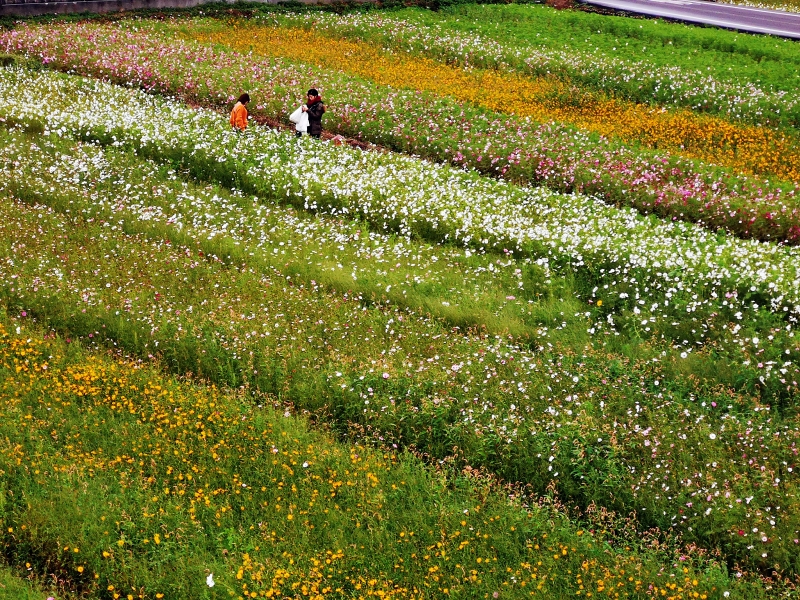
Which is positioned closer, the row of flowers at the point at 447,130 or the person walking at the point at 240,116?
the row of flowers at the point at 447,130

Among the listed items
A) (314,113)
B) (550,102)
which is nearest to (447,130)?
(314,113)

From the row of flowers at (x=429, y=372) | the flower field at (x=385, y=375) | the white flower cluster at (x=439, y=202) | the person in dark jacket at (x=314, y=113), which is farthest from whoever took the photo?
the person in dark jacket at (x=314, y=113)

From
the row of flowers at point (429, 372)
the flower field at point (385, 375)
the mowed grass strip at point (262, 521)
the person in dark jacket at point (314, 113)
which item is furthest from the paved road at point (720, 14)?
the mowed grass strip at point (262, 521)

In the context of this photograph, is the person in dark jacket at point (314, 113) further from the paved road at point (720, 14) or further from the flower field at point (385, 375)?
the paved road at point (720, 14)

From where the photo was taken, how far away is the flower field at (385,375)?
273 inches

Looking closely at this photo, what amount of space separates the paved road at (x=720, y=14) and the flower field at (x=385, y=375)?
18747 millimetres

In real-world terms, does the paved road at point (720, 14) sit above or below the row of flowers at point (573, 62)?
above

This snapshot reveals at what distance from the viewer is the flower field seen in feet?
22.7

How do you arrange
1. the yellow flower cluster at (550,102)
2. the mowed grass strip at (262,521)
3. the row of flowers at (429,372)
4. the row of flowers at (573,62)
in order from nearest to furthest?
the mowed grass strip at (262,521) < the row of flowers at (429,372) < the yellow flower cluster at (550,102) < the row of flowers at (573,62)

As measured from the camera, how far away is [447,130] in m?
19.4

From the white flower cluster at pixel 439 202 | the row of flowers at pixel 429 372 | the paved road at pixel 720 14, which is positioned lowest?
the row of flowers at pixel 429 372

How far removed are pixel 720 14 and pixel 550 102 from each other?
19.2 m

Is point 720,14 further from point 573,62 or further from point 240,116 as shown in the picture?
point 240,116

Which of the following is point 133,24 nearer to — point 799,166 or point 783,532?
point 799,166
